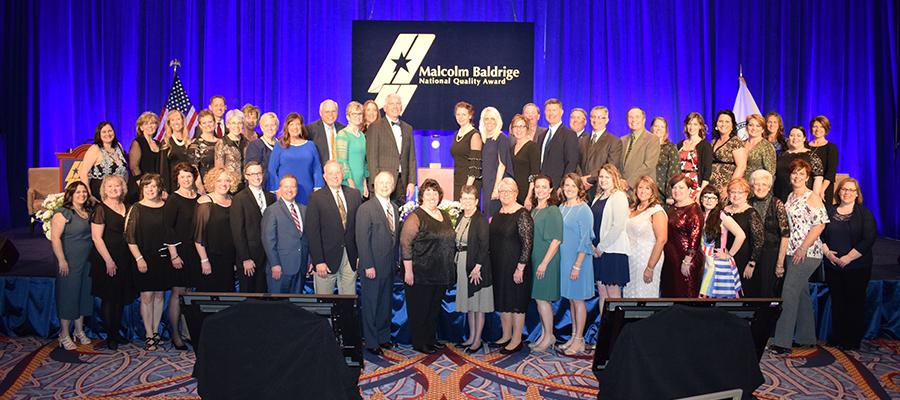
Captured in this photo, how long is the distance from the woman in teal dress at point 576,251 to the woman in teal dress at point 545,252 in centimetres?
10

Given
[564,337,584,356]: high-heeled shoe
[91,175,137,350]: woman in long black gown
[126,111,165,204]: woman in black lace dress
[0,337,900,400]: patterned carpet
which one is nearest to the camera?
[0,337,900,400]: patterned carpet

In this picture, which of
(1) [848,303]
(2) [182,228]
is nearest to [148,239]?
(2) [182,228]

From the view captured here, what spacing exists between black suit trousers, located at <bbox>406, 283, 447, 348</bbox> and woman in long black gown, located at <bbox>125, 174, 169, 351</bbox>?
7.04 ft

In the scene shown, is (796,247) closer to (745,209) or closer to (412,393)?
(745,209)

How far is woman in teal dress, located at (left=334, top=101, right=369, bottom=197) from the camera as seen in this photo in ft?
20.9

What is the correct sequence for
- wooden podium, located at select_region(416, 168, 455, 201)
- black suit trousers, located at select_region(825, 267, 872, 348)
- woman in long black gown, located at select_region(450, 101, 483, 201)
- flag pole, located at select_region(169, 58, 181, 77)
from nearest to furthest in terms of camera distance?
black suit trousers, located at select_region(825, 267, 872, 348), woman in long black gown, located at select_region(450, 101, 483, 201), wooden podium, located at select_region(416, 168, 455, 201), flag pole, located at select_region(169, 58, 181, 77)

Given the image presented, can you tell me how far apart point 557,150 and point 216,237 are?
11.1ft

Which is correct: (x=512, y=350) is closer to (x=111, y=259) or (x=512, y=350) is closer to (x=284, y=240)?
(x=284, y=240)

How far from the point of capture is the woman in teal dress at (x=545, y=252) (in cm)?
551

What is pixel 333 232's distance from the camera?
213 inches

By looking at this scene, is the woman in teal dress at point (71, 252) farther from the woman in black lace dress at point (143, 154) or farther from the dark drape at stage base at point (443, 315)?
the woman in black lace dress at point (143, 154)

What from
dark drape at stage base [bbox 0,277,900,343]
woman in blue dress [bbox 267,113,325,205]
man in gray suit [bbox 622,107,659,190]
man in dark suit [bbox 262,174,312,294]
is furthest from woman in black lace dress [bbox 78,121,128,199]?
man in gray suit [bbox 622,107,659,190]

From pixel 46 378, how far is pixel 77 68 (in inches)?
319

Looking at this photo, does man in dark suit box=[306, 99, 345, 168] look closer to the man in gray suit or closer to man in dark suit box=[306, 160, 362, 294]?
man in dark suit box=[306, 160, 362, 294]
